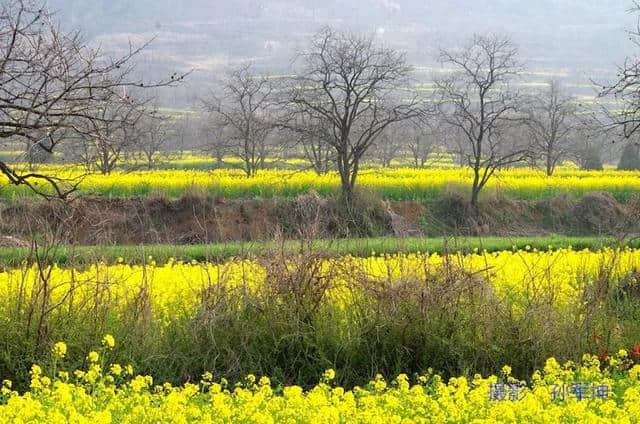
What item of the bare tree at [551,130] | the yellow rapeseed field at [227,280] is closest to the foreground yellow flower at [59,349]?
the yellow rapeseed field at [227,280]

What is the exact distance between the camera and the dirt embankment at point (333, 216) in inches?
1041

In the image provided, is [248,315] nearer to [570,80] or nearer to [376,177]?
[376,177]

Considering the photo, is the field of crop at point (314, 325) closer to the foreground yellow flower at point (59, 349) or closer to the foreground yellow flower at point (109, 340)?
the foreground yellow flower at point (59, 349)

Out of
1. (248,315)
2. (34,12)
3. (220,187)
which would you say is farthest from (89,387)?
(220,187)

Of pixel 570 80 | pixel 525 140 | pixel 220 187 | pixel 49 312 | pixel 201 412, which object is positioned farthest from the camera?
pixel 570 80

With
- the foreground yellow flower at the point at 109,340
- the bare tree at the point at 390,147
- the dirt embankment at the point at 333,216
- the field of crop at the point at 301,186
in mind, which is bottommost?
the dirt embankment at the point at 333,216

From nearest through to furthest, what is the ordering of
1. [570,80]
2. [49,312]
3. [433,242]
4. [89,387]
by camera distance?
1. [89,387]
2. [49,312]
3. [433,242]
4. [570,80]

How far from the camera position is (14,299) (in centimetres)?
983

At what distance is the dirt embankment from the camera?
26.4 meters

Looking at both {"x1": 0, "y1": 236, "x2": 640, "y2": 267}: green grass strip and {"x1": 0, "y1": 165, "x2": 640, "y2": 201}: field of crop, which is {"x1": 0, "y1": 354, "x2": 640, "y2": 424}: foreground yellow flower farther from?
{"x1": 0, "y1": 165, "x2": 640, "y2": 201}: field of crop

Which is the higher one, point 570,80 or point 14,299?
point 570,80

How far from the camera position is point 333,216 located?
90.6 feet

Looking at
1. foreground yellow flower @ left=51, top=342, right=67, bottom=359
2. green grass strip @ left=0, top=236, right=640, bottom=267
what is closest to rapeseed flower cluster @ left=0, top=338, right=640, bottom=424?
foreground yellow flower @ left=51, top=342, right=67, bottom=359

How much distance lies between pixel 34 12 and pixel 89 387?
4.20 metres
